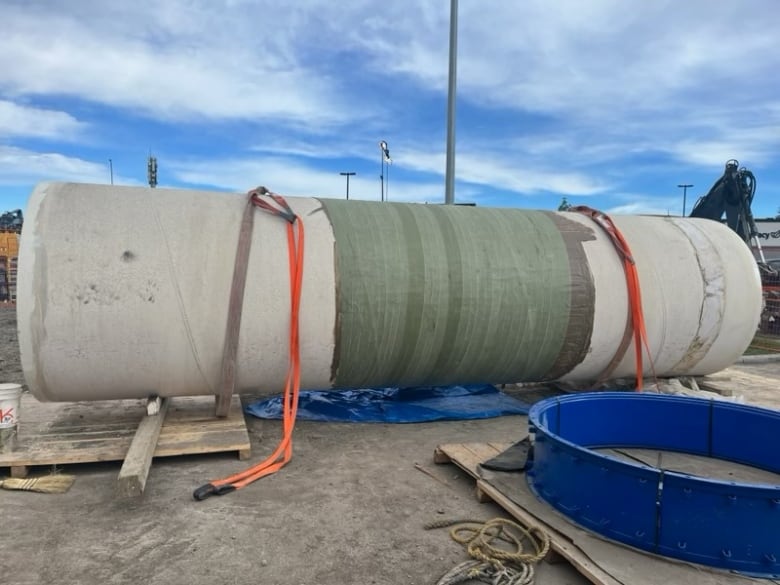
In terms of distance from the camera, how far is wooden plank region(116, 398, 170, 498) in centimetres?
359

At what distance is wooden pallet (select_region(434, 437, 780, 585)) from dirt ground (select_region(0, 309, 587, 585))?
122 mm

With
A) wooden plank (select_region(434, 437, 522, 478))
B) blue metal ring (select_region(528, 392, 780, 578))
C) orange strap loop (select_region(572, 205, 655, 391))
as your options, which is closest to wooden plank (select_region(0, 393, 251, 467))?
wooden plank (select_region(434, 437, 522, 478))

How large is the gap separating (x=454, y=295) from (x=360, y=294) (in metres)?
0.77

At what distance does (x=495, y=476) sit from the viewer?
3867 millimetres

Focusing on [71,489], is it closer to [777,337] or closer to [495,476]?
[495,476]

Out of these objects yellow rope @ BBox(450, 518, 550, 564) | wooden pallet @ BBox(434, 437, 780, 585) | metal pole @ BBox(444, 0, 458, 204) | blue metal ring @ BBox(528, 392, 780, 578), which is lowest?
yellow rope @ BBox(450, 518, 550, 564)

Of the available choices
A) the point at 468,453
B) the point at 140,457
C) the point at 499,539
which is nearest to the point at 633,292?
the point at 468,453

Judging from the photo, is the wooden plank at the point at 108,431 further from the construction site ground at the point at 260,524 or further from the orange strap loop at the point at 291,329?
the orange strap loop at the point at 291,329

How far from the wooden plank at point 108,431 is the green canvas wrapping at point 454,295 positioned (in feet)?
3.26

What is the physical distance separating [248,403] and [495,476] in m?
2.88

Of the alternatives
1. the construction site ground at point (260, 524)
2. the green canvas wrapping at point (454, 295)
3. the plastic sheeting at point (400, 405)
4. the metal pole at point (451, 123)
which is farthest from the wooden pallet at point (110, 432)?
the metal pole at point (451, 123)

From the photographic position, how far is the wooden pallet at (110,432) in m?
4.13

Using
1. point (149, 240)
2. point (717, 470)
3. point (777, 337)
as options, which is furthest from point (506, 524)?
point (777, 337)

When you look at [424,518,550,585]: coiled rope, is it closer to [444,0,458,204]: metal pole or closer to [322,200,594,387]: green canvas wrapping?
[322,200,594,387]: green canvas wrapping
